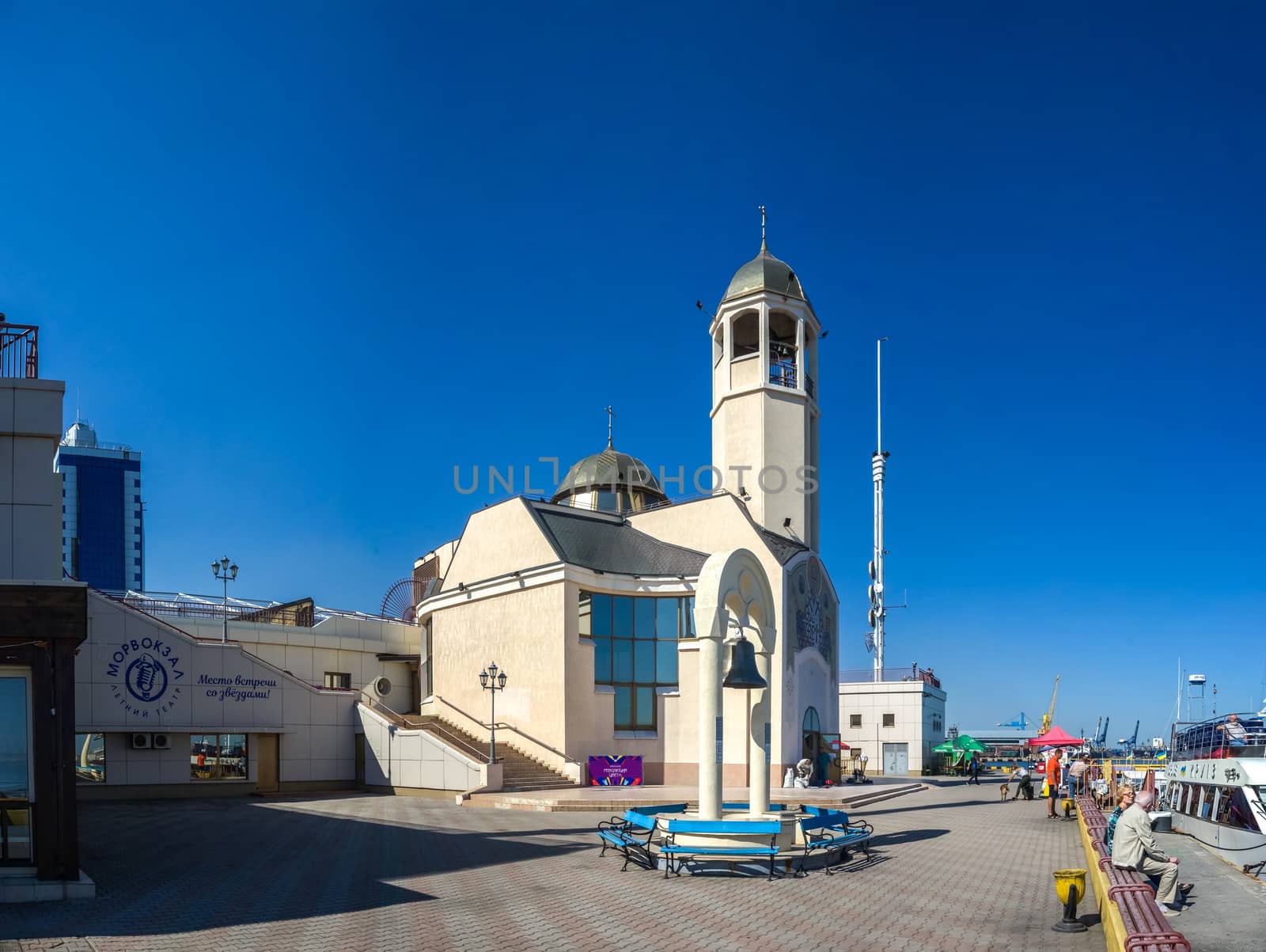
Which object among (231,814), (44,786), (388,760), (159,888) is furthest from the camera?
(388,760)

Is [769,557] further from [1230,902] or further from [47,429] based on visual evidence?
[47,429]

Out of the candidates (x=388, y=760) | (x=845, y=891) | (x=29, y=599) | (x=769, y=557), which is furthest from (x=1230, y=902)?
(x=388, y=760)

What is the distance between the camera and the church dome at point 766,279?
38312 mm

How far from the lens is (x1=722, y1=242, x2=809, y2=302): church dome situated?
3831cm

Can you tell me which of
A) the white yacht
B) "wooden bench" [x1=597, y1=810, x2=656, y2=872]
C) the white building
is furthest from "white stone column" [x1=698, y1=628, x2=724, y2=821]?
the white building

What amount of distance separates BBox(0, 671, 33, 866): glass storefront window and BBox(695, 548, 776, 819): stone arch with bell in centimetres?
950

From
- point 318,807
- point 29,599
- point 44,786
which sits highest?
point 29,599

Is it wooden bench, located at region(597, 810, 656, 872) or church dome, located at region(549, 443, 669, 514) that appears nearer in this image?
wooden bench, located at region(597, 810, 656, 872)

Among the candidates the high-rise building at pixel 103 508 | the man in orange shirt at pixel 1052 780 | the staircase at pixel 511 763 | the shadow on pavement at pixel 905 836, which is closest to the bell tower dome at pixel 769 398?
the staircase at pixel 511 763

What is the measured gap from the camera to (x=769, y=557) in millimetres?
33469

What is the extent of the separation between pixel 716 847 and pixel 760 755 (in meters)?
3.31

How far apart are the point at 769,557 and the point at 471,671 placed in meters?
11.3

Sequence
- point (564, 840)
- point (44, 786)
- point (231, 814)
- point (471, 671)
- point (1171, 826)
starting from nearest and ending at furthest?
point (44, 786) < point (564, 840) < point (1171, 826) < point (231, 814) < point (471, 671)

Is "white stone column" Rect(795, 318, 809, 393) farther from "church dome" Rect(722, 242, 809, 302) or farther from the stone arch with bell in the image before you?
the stone arch with bell
